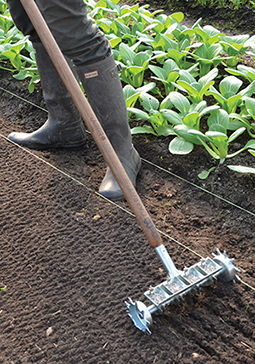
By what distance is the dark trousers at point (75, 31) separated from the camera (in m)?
1.71

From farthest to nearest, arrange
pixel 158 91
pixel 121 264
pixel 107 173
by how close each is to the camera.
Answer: pixel 158 91
pixel 107 173
pixel 121 264

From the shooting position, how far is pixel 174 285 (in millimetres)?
1438

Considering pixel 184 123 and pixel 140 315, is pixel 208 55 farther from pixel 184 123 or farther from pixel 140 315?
pixel 140 315

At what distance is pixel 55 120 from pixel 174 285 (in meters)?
1.28

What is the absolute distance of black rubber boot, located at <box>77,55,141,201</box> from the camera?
76.4 inches

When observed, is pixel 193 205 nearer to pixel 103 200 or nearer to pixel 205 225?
pixel 205 225

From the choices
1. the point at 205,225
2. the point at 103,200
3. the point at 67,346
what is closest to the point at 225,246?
the point at 205,225

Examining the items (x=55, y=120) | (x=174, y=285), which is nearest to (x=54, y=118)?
(x=55, y=120)

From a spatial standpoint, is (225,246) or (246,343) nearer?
(246,343)

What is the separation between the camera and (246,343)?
4.72 feet

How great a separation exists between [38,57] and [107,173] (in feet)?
2.32

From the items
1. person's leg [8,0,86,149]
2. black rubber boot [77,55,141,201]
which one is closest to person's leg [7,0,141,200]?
black rubber boot [77,55,141,201]

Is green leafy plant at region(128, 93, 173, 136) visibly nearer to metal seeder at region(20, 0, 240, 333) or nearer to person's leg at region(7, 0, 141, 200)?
person's leg at region(7, 0, 141, 200)

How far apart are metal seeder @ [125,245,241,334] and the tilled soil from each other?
8cm
